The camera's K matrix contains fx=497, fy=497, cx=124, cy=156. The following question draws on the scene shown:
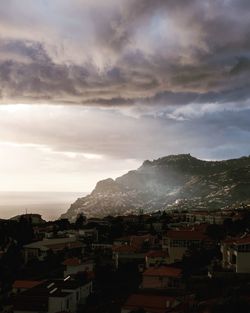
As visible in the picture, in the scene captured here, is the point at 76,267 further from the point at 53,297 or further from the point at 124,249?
the point at 53,297

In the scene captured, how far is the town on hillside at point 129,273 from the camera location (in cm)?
4219

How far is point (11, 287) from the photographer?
57.0m

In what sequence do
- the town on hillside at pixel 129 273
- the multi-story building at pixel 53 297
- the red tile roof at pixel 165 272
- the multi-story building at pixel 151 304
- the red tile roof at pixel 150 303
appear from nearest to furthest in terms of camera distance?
1. the multi-story building at pixel 151 304
2. the red tile roof at pixel 150 303
3. the town on hillside at pixel 129 273
4. the multi-story building at pixel 53 297
5. the red tile roof at pixel 165 272

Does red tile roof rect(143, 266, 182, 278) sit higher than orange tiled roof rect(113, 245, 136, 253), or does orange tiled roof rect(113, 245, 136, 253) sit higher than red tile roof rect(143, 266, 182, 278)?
orange tiled roof rect(113, 245, 136, 253)

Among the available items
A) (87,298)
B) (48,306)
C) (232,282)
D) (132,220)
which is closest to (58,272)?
(87,298)

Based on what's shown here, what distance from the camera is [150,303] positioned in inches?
1613

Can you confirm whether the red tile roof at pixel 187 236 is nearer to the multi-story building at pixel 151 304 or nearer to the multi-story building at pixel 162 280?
the multi-story building at pixel 162 280

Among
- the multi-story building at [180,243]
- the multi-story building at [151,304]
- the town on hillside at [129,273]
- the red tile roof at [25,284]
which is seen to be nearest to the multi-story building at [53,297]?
the town on hillside at [129,273]

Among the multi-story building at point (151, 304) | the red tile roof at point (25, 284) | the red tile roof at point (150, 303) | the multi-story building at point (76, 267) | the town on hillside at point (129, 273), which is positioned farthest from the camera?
the multi-story building at point (76, 267)

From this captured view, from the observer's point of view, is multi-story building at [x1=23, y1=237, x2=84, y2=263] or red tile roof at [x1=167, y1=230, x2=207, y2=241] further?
multi-story building at [x1=23, y1=237, x2=84, y2=263]

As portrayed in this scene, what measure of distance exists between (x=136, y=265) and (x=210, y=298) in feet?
69.4

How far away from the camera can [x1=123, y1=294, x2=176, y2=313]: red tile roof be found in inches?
1575

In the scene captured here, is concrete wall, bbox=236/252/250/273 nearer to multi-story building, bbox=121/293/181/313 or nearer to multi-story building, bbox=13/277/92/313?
multi-story building, bbox=121/293/181/313

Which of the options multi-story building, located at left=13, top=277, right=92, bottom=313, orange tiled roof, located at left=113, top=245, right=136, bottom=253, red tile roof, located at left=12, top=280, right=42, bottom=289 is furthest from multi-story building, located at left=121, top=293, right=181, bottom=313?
orange tiled roof, located at left=113, top=245, right=136, bottom=253
